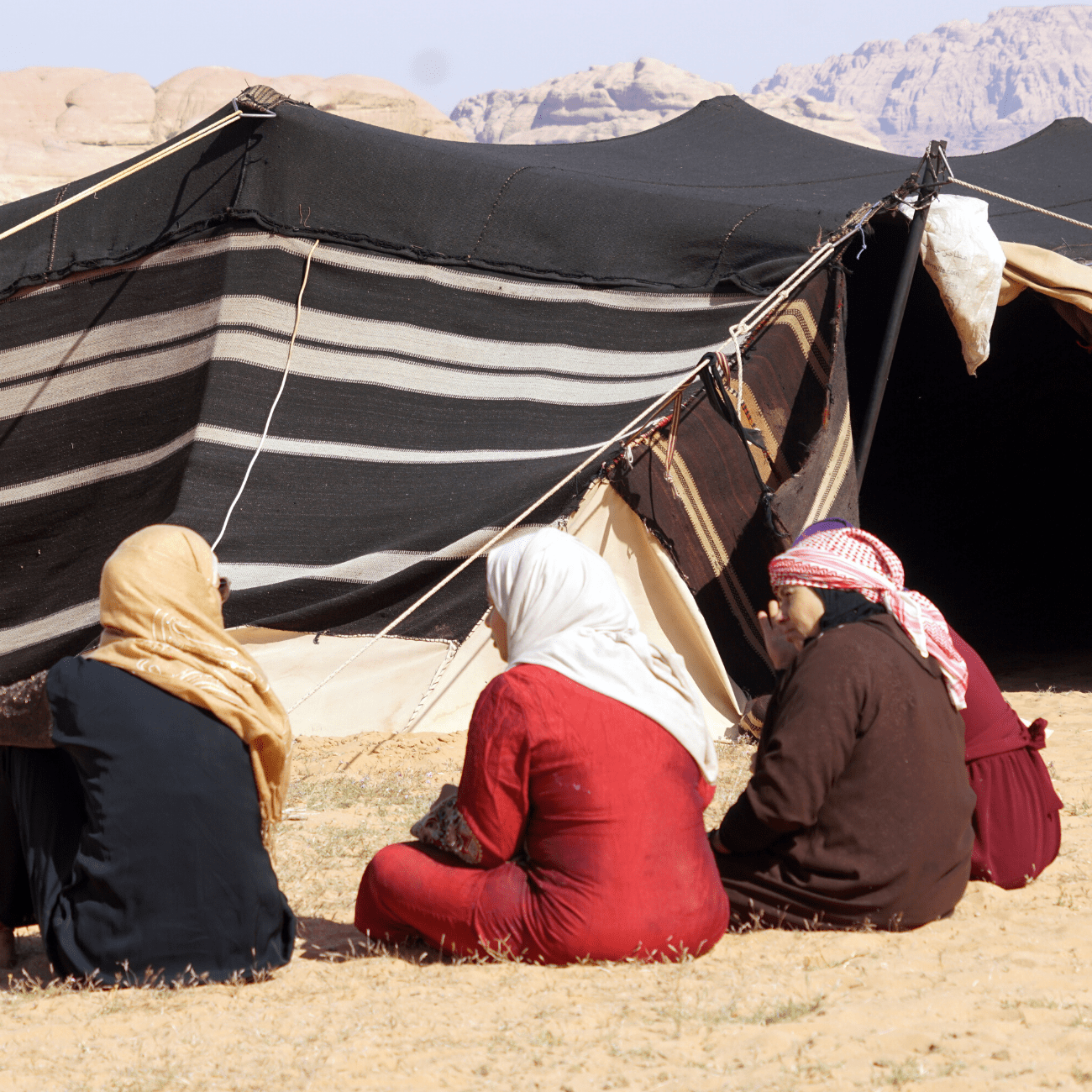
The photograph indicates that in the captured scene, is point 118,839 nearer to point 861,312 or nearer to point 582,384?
point 582,384

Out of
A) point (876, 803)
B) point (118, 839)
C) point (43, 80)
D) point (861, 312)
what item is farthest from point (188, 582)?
point (43, 80)

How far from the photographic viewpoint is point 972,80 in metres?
116

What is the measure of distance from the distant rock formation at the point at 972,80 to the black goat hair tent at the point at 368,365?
10457 cm

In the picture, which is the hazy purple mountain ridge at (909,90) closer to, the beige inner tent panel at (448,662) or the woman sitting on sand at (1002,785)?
the beige inner tent panel at (448,662)

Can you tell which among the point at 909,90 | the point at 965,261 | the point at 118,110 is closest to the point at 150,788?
the point at 965,261

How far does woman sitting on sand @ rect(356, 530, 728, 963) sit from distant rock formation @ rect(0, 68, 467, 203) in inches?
939

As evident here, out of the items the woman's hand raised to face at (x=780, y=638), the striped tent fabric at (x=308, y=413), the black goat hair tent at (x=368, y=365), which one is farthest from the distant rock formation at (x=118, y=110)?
the woman's hand raised to face at (x=780, y=638)

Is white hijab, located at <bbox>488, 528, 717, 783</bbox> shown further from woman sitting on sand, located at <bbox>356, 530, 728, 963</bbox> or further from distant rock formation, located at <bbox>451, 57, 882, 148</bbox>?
distant rock formation, located at <bbox>451, 57, 882, 148</bbox>

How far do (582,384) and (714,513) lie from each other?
95 centimetres

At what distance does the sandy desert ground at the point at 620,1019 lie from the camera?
6.12 feet

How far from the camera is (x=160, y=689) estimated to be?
229 cm

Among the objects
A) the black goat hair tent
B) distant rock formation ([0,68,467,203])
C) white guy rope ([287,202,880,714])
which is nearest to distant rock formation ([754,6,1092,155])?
distant rock formation ([0,68,467,203])

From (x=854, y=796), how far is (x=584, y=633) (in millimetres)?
655

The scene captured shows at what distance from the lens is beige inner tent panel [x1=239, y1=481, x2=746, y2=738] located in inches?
167
